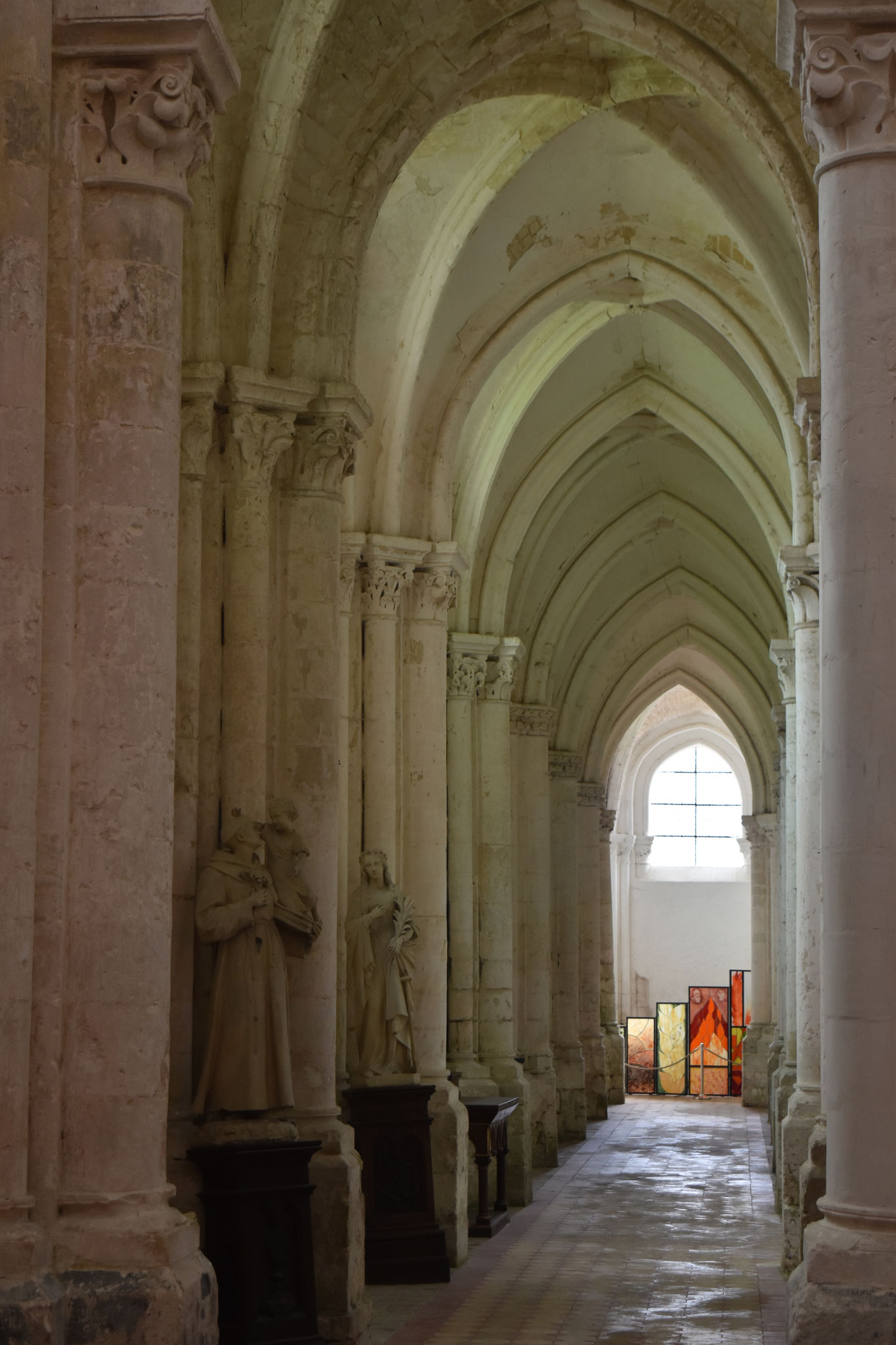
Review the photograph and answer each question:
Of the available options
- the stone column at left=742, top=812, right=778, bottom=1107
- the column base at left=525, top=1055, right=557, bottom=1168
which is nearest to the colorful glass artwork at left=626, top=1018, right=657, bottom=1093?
the stone column at left=742, top=812, right=778, bottom=1107

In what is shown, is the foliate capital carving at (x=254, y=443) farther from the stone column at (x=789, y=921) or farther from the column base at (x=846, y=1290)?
the stone column at (x=789, y=921)

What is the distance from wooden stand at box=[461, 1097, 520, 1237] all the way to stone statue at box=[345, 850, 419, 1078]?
7.65 ft

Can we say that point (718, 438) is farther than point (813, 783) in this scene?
Yes

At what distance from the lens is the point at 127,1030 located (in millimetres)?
6043

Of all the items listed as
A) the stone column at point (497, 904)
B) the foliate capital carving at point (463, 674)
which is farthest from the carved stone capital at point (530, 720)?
the foliate capital carving at point (463, 674)

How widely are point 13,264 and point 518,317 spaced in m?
8.43

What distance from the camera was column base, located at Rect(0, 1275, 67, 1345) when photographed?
545 cm

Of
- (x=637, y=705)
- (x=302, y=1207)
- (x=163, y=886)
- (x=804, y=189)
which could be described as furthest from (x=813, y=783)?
(x=637, y=705)

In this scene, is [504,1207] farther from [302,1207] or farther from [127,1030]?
[127,1030]

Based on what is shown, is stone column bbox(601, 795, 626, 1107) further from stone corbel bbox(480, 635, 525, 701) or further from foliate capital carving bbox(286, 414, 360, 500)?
foliate capital carving bbox(286, 414, 360, 500)

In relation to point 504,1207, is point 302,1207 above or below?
above

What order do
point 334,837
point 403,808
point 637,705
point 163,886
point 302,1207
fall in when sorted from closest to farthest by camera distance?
point 163,886
point 302,1207
point 334,837
point 403,808
point 637,705

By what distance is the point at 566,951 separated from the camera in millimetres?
21906

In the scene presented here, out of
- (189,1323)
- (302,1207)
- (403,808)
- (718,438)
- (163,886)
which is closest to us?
(189,1323)
